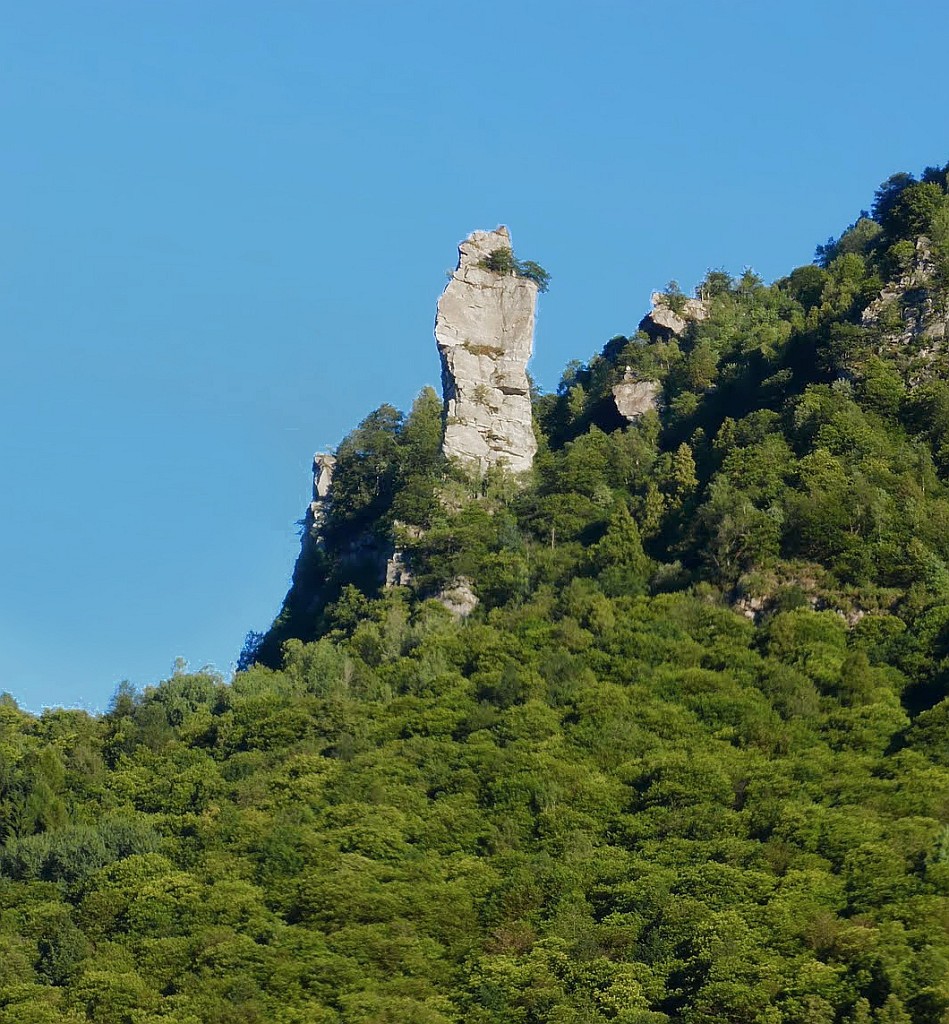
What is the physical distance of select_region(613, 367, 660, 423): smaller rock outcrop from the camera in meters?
109

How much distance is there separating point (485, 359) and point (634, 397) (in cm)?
808

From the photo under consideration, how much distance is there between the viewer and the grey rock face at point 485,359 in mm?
106725

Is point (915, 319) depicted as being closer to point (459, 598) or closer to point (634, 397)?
point (634, 397)

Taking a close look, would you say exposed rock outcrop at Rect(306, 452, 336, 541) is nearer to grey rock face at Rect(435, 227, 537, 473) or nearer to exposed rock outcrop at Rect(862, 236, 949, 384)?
grey rock face at Rect(435, 227, 537, 473)

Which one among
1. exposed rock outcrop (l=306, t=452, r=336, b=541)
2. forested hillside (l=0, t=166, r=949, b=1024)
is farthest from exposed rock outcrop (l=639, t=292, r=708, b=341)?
exposed rock outcrop (l=306, t=452, r=336, b=541)

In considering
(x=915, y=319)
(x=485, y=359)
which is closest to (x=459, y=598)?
(x=485, y=359)

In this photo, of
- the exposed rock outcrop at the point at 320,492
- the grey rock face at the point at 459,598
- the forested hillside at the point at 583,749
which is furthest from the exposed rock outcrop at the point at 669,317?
the grey rock face at the point at 459,598

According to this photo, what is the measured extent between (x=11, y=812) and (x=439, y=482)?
106ft

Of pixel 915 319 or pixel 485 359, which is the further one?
pixel 485 359

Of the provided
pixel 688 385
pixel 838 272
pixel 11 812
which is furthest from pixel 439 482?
pixel 11 812

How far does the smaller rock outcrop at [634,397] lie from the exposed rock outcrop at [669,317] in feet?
22.5

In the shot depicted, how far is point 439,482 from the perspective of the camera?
10219 centimetres

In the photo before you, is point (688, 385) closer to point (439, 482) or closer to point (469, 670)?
point (439, 482)

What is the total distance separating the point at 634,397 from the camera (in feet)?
360
